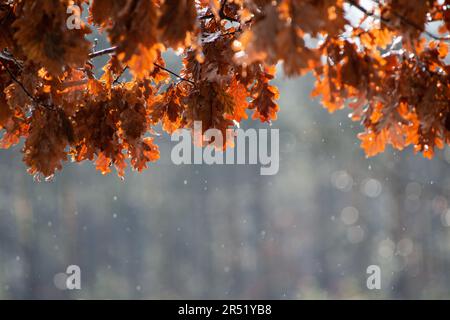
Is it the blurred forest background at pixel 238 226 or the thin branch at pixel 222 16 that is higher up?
the blurred forest background at pixel 238 226

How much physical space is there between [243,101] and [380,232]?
2528 cm

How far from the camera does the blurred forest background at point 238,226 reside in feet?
81.5

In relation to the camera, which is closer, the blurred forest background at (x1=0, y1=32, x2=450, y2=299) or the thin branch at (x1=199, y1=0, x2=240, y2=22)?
the thin branch at (x1=199, y1=0, x2=240, y2=22)

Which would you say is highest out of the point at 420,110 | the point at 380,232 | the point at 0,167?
the point at 0,167

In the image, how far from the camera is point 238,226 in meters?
27.8

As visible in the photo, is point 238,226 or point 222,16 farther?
point 238,226

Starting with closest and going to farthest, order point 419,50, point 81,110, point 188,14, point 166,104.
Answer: point 188,14 < point 419,50 < point 81,110 < point 166,104

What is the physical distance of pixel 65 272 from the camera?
26.8 meters

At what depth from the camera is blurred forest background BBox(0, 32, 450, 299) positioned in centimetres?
2483

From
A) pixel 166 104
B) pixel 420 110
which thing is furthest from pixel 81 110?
pixel 420 110

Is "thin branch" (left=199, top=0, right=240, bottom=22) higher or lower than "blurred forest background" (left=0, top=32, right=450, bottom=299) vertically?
lower

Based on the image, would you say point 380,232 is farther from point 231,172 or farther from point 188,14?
point 188,14

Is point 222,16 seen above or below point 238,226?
below

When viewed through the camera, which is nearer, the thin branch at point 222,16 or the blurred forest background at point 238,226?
the thin branch at point 222,16
